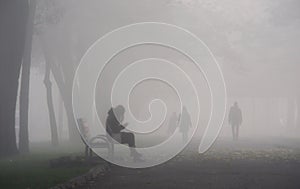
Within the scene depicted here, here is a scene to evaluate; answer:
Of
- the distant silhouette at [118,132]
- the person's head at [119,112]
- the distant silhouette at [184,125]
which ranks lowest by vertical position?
the distant silhouette at [184,125]

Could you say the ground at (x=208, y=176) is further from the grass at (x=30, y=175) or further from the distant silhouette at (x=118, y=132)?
the distant silhouette at (x=118, y=132)

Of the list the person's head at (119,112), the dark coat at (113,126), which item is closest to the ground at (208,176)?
the dark coat at (113,126)

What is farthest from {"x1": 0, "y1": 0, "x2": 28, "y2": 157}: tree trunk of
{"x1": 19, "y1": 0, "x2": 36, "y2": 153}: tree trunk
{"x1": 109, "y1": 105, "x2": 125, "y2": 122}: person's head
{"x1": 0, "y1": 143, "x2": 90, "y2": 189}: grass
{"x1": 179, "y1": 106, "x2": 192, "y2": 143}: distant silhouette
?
{"x1": 179, "y1": 106, "x2": 192, "y2": 143}: distant silhouette

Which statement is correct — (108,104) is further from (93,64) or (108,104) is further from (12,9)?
(12,9)

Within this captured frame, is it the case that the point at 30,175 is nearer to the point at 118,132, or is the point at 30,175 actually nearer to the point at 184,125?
the point at 118,132

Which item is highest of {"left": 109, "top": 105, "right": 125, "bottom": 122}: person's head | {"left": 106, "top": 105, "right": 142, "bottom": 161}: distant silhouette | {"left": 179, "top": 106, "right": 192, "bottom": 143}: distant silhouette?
{"left": 109, "top": 105, "right": 125, "bottom": 122}: person's head

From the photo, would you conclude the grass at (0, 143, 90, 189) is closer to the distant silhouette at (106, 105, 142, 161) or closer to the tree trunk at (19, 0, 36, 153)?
the distant silhouette at (106, 105, 142, 161)

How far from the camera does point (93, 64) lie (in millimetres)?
28406

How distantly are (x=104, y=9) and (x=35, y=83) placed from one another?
86647mm

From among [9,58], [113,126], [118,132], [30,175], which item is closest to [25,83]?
[9,58]

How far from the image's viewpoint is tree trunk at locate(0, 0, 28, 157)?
1608 centimetres

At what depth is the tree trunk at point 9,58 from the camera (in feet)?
52.7

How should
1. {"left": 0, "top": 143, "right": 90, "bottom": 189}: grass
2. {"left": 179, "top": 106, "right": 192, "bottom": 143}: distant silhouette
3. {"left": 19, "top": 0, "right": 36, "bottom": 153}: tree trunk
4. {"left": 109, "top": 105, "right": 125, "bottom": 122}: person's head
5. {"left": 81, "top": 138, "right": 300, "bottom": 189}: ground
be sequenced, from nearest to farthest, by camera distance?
1. {"left": 0, "top": 143, "right": 90, "bottom": 189}: grass
2. {"left": 81, "top": 138, "right": 300, "bottom": 189}: ground
3. {"left": 109, "top": 105, "right": 125, "bottom": 122}: person's head
4. {"left": 19, "top": 0, "right": 36, "bottom": 153}: tree trunk
5. {"left": 179, "top": 106, "right": 192, "bottom": 143}: distant silhouette

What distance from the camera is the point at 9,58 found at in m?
16.2
